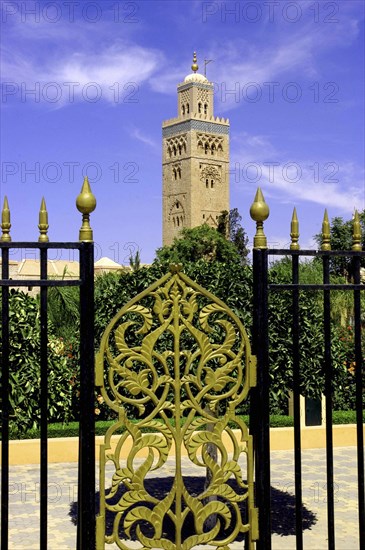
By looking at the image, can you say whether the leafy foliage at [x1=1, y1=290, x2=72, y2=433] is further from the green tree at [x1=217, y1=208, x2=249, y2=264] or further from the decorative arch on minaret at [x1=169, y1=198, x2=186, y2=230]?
the decorative arch on minaret at [x1=169, y1=198, x2=186, y2=230]

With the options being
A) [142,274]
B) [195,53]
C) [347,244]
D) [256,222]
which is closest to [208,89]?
[195,53]

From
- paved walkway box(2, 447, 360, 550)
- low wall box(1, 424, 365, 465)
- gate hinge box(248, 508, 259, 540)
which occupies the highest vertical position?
gate hinge box(248, 508, 259, 540)

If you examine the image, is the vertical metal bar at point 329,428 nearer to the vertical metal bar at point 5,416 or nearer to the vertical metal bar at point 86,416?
the vertical metal bar at point 86,416

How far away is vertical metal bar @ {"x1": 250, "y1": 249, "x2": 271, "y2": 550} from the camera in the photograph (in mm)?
3377

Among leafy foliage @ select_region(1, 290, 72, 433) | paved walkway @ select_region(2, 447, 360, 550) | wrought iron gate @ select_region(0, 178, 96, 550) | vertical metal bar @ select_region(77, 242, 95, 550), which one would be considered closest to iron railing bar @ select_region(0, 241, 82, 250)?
wrought iron gate @ select_region(0, 178, 96, 550)

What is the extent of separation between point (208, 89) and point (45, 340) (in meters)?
55.4

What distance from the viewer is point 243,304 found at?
24.9 ft

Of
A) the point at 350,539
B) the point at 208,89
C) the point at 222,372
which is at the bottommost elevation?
the point at 350,539

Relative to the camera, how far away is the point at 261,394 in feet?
11.1

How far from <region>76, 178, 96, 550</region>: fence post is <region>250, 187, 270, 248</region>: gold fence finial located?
837mm

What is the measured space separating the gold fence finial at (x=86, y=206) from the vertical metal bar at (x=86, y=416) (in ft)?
0.16

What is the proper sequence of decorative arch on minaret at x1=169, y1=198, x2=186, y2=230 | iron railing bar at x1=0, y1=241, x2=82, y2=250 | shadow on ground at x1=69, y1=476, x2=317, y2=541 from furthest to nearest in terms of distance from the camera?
1. decorative arch on minaret at x1=169, y1=198, x2=186, y2=230
2. shadow on ground at x1=69, y1=476, x2=317, y2=541
3. iron railing bar at x1=0, y1=241, x2=82, y2=250

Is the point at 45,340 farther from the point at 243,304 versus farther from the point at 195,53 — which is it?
the point at 195,53

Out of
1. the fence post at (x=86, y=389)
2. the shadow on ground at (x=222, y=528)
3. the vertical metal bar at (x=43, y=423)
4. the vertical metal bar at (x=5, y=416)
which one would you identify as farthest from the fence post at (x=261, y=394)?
the shadow on ground at (x=222, y=528)
